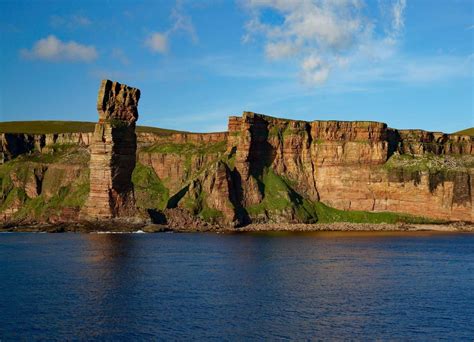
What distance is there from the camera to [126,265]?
330 feet

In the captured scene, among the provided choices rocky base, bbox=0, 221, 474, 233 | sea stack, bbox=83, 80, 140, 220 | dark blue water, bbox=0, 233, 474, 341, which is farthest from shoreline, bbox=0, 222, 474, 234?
dark blue water, bbox=0, 233, 474, 341

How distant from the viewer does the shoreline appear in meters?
174

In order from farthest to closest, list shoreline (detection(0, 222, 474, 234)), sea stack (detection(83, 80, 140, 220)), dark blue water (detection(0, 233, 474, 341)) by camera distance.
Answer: sea stack (detection(83, 80, 140, 220)), shoreline (detection(0, 222, 474, 234)), dark blue water (detection(0, 233, 474, 341))

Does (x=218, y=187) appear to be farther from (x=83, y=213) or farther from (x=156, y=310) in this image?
(x=156, y=310)

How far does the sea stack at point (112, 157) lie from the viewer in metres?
178

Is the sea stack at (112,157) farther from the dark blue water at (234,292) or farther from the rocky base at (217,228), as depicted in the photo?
the dark blue water at (234,292)

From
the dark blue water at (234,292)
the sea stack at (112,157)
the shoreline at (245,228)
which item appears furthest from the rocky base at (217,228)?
the dark blue water at (234,292)

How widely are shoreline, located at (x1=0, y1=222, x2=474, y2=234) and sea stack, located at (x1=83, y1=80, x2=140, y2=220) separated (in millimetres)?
4497

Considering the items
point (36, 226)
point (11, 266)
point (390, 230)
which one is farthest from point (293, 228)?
point (11, 266)

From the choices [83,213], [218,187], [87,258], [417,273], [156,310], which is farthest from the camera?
[218,187]

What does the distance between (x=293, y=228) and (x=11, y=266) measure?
107m

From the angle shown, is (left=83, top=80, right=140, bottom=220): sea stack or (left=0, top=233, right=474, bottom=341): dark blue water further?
(left=83, top=80, right=140, bottom=220): sea stack

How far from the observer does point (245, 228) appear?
18862cm

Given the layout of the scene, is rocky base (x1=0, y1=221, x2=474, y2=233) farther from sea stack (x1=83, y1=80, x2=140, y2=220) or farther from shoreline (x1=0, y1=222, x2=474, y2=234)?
sea stack (x1=83, y1=80, x2=140, y2=220)
